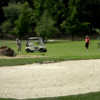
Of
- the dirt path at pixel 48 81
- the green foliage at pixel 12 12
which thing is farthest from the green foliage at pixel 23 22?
the dirt path at pixel 48 81

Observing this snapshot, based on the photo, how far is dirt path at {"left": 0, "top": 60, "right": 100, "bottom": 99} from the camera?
9412 mm

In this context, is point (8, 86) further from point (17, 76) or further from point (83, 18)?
point (83, 18)

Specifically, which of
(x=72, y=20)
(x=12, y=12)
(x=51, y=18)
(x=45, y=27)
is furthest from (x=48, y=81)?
(x=12, y=12)

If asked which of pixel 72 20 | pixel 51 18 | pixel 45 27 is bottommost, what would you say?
pixel 45 27

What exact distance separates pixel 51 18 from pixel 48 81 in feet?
153

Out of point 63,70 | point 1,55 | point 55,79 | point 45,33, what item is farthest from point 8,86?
point 45,33

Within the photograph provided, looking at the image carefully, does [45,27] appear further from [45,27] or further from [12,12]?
[12,12]

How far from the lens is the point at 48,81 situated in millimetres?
10664

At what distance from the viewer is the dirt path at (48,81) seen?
9412mm

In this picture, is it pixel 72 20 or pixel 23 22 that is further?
pixel 72 20

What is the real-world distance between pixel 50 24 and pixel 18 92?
145ft

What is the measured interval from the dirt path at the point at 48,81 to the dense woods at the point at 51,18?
39562mm

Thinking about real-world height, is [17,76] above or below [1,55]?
→ above

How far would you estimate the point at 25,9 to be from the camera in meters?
55.5
